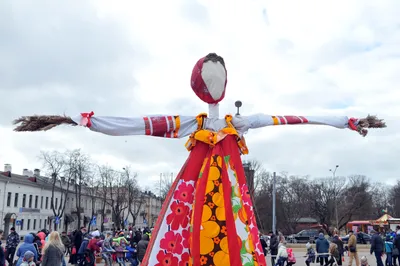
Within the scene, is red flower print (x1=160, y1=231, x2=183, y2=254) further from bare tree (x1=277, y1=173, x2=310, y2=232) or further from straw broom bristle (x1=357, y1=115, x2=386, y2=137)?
bare tree (x1=277, y1=173, x2=310, y2=232)

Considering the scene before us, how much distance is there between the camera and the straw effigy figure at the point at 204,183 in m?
4.48

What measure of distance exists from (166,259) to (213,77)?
209 cm

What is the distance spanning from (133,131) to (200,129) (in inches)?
30.4

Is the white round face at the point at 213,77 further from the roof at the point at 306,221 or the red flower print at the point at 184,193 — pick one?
the roof at the point at 306,221

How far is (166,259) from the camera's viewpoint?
15.0 feet

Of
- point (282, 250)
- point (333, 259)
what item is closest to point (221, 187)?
point (282, 250)

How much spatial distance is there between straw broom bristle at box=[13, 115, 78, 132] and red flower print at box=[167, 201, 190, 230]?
1.37 meters

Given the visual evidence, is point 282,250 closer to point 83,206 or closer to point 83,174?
point 83,174

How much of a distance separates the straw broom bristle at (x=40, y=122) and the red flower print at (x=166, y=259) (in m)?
1.62

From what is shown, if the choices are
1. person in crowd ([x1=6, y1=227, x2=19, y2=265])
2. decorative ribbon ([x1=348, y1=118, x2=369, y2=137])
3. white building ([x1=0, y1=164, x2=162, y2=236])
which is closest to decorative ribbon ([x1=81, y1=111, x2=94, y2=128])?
decorative ribbon ([x1=348, y1=118, x2=369, y2=137])

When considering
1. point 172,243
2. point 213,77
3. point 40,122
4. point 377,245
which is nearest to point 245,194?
point 172,243

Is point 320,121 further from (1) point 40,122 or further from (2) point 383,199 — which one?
(2) point 383,199

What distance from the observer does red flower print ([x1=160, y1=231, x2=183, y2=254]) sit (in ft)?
15.1

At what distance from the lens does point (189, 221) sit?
4.69 meters
